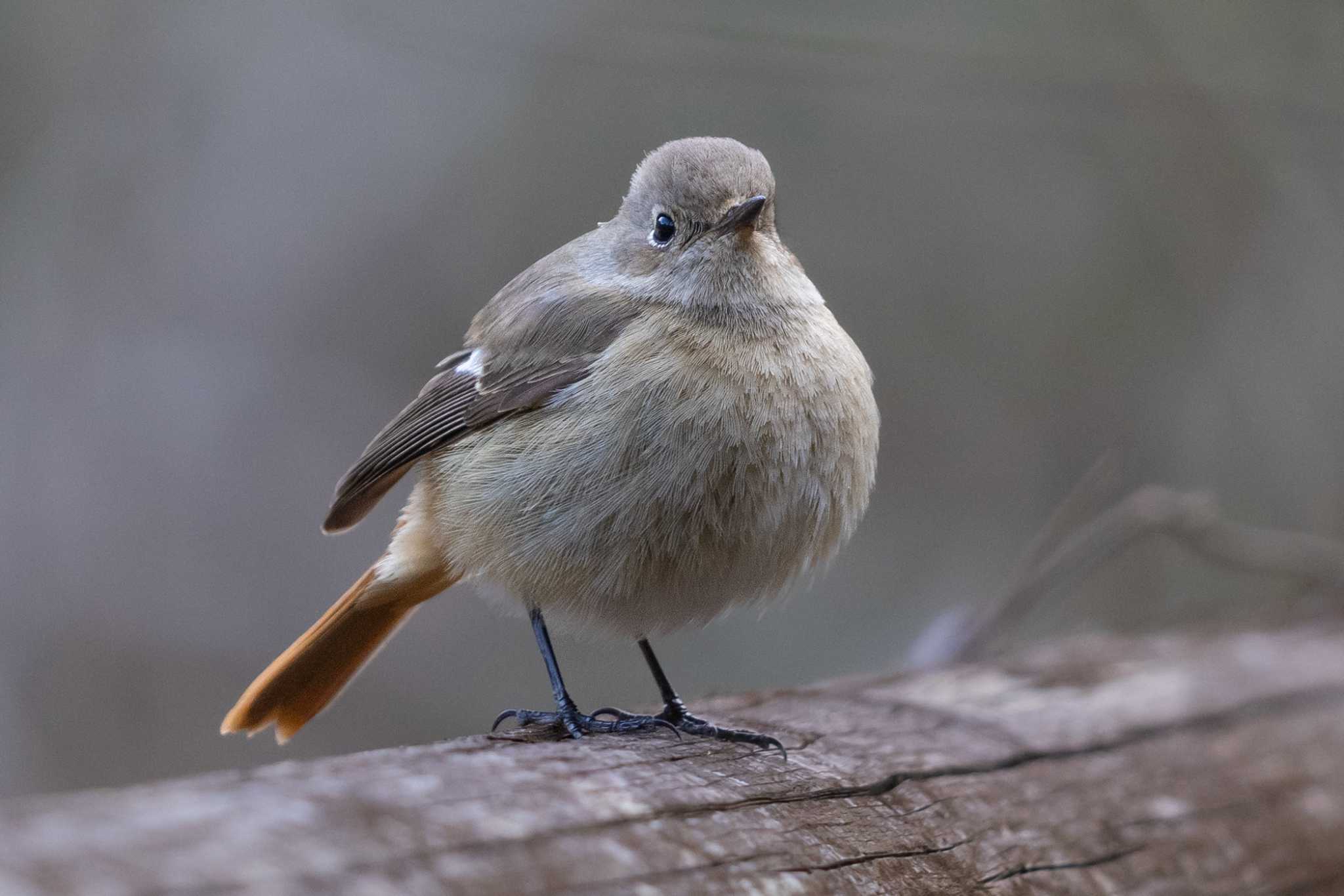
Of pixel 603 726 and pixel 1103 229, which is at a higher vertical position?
pixel 1103 229

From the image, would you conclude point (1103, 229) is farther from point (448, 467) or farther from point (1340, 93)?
point (448, 467)

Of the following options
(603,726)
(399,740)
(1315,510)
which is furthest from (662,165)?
(1315,510)

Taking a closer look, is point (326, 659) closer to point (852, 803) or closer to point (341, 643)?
point (341, 643)

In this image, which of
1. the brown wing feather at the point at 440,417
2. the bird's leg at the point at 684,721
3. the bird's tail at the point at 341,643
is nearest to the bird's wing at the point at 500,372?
the brown wing feather at the point at 440,417

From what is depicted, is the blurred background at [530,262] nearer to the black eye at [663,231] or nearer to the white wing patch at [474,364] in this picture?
the black eye at [663,231]

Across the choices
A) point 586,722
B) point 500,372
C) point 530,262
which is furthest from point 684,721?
point 530,262

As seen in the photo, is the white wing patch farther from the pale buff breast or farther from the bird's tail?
the bird's tail

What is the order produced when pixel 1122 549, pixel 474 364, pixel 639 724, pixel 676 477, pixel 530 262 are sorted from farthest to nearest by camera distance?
pixel 530 262, pixel 1122 549, pixel 474 364, pixel 639 724, pixel 676 477
